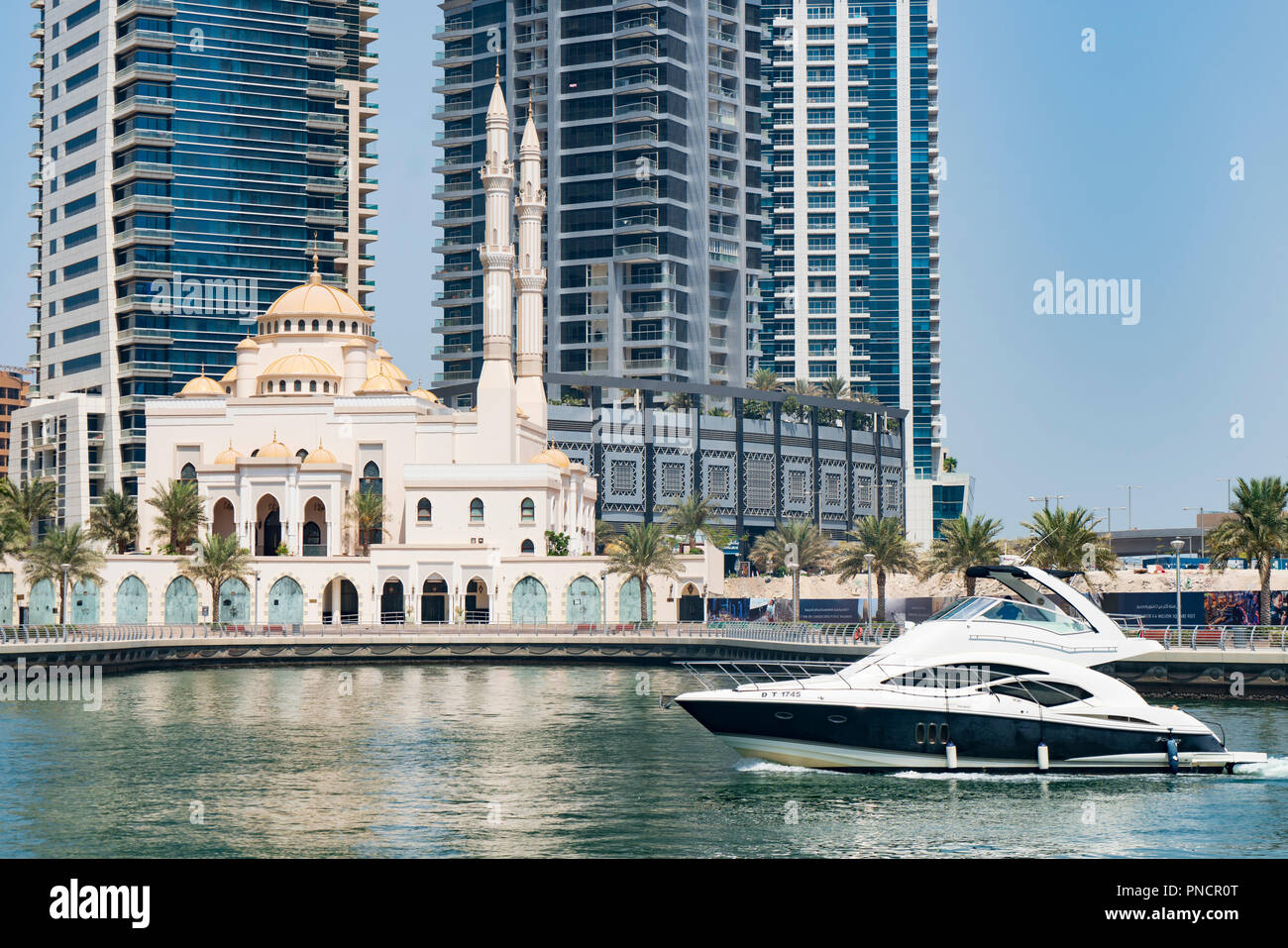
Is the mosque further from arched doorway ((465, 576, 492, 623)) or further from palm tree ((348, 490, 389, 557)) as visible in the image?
palm tree ((348, 490, 389, 557))

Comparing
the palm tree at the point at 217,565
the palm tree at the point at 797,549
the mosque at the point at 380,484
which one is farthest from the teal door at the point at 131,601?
the palm tree at the point at 797,549

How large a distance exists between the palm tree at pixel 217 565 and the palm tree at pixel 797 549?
1517 inches

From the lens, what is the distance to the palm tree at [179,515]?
117438mm

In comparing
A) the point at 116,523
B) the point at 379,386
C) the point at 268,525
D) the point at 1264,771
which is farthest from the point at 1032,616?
the point at 116,523

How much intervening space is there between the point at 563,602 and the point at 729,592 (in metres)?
30.6

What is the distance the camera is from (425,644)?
96.2m

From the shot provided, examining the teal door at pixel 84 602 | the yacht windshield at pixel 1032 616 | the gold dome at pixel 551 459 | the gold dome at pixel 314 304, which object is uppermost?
the gold dome at pixel 314 304

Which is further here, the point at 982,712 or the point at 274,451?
the point at 274,451

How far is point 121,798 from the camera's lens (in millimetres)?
41156

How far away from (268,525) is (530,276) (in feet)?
95.1

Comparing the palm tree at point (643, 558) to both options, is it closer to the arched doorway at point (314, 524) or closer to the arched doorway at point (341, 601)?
the arched doorway at point (341, 601)

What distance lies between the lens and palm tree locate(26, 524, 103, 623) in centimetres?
10256

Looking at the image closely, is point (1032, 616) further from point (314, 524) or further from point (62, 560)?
point (314, 524)
